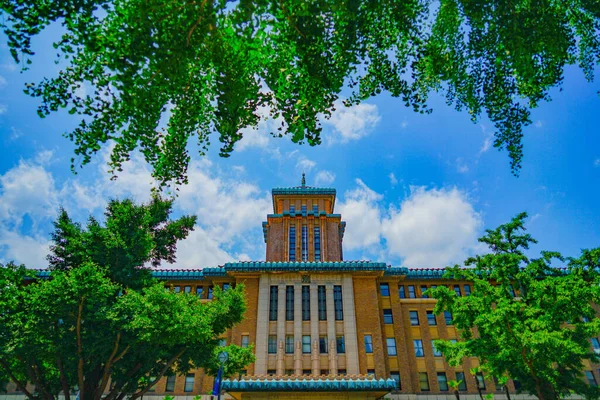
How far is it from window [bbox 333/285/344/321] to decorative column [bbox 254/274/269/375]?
5957 mm

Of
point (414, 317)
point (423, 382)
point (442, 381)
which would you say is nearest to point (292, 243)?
point (414, 317)

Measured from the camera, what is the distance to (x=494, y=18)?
5.52 metres

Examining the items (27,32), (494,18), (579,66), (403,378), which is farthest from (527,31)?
(403,378)

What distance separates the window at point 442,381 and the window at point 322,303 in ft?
35.1

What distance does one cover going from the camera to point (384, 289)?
3541 centimetres

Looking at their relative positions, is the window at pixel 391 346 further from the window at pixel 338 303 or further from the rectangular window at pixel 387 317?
the window at pixel 338 303

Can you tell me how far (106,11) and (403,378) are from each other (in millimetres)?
32630

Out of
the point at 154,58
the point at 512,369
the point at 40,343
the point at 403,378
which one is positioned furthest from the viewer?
the point at 403,378

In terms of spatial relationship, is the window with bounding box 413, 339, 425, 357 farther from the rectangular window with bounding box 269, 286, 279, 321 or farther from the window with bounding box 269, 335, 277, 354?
the rectangular window with bounding box 269, 286, 279, 321

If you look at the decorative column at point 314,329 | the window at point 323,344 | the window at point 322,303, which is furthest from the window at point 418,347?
the decorative column at point 314,329

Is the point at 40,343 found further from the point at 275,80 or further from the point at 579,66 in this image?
the point at 579,66

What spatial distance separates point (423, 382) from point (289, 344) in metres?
11.7

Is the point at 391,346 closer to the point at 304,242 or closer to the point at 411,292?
the point at 411,292

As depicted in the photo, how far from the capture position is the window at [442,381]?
31.0 meters
